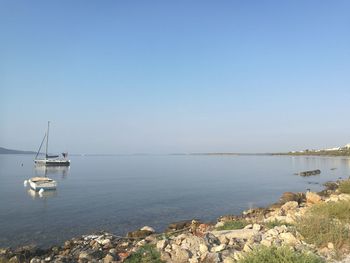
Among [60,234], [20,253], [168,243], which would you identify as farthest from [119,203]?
[168,243]

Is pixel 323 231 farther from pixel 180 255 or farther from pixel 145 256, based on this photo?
pixel 145 256

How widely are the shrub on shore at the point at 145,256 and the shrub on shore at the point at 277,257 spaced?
10.2ft

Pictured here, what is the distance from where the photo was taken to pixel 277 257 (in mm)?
7582

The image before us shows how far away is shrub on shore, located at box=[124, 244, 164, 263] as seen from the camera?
32.8 ft

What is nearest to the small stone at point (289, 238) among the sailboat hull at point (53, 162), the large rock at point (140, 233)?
the large rock at point (140, 233)

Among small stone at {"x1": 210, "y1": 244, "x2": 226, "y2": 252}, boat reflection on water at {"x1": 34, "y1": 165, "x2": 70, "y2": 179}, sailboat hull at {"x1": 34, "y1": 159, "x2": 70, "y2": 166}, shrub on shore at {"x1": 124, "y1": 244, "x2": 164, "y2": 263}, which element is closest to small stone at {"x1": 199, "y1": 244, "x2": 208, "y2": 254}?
small stone at {"x1": 210, "y1": 244, "x2": 226, "y2": 252}

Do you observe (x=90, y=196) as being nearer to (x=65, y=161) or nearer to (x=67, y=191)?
(x=67, y=191)

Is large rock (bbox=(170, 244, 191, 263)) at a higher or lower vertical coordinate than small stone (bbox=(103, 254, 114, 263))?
higher

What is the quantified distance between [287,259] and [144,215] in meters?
19.4

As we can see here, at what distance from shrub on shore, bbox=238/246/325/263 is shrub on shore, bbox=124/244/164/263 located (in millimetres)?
3122

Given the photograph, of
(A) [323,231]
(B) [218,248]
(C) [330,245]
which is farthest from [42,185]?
(C) [330,245]

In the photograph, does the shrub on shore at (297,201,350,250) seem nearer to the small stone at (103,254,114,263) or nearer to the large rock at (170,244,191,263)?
the large rock at (170,244,191,263)

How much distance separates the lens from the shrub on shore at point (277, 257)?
24.3ft

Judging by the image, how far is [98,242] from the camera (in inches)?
595
